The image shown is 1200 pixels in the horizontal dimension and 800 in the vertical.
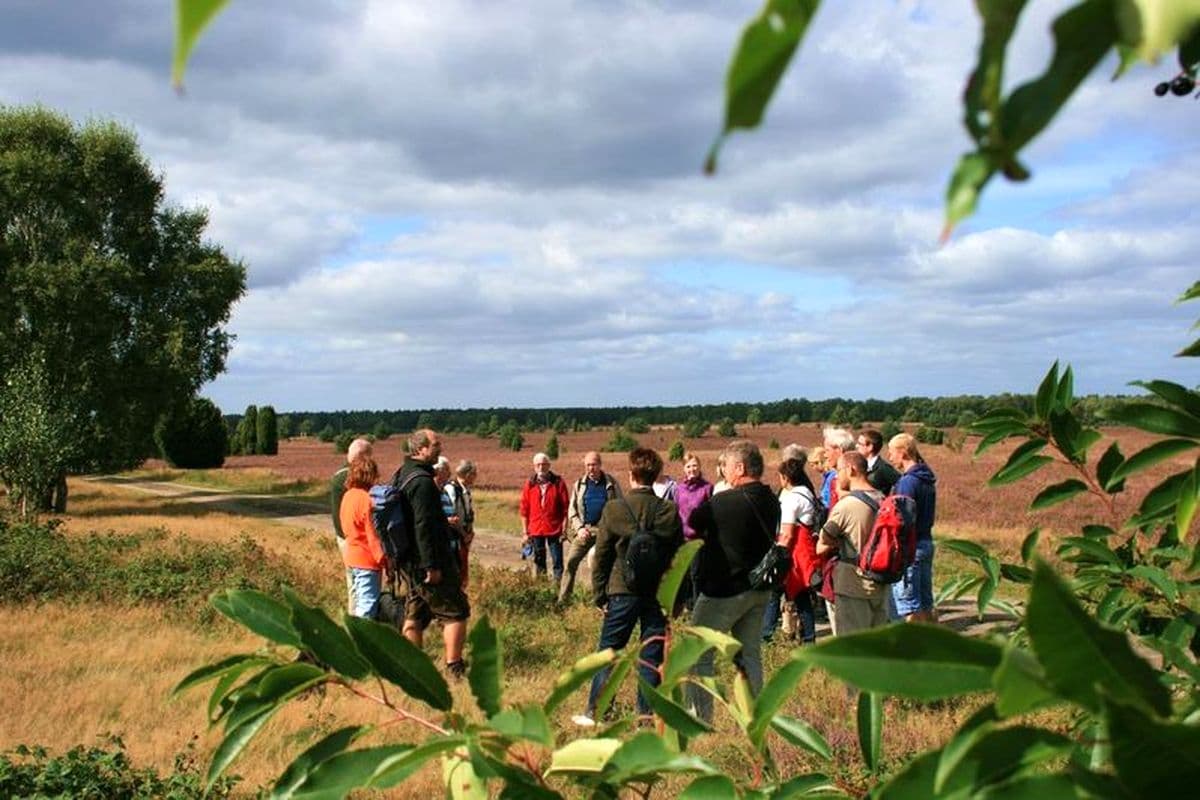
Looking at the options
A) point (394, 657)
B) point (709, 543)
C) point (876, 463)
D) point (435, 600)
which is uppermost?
point (394, 657)

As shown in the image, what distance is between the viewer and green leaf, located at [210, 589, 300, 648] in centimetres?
94

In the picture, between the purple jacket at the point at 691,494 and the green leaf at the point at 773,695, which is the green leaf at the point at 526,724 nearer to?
the green leaf at the point at 773,695

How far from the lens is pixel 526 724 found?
78 cm

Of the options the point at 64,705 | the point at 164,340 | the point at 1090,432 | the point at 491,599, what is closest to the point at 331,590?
the point at 491,599

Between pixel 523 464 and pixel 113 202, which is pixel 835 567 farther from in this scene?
pixel 523 464

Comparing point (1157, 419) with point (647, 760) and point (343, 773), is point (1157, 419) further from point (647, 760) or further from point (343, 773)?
point (343, 773)

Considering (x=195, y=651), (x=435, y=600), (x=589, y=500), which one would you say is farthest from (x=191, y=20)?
(x=589, y=500)

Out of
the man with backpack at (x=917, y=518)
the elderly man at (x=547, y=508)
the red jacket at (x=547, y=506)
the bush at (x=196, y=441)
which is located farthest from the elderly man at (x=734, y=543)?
the bush at (x=196, y=441)

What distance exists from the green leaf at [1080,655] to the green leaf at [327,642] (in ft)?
1.98

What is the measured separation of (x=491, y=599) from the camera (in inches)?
431

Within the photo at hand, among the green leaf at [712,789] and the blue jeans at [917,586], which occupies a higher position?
the green leaf at [712,789]

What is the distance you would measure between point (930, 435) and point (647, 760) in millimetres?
55693

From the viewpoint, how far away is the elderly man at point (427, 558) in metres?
7.11

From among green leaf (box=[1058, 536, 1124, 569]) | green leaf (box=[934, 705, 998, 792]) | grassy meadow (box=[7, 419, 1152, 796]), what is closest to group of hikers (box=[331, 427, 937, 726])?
grassy meadow (box=[7, 419, 1152, 796])
